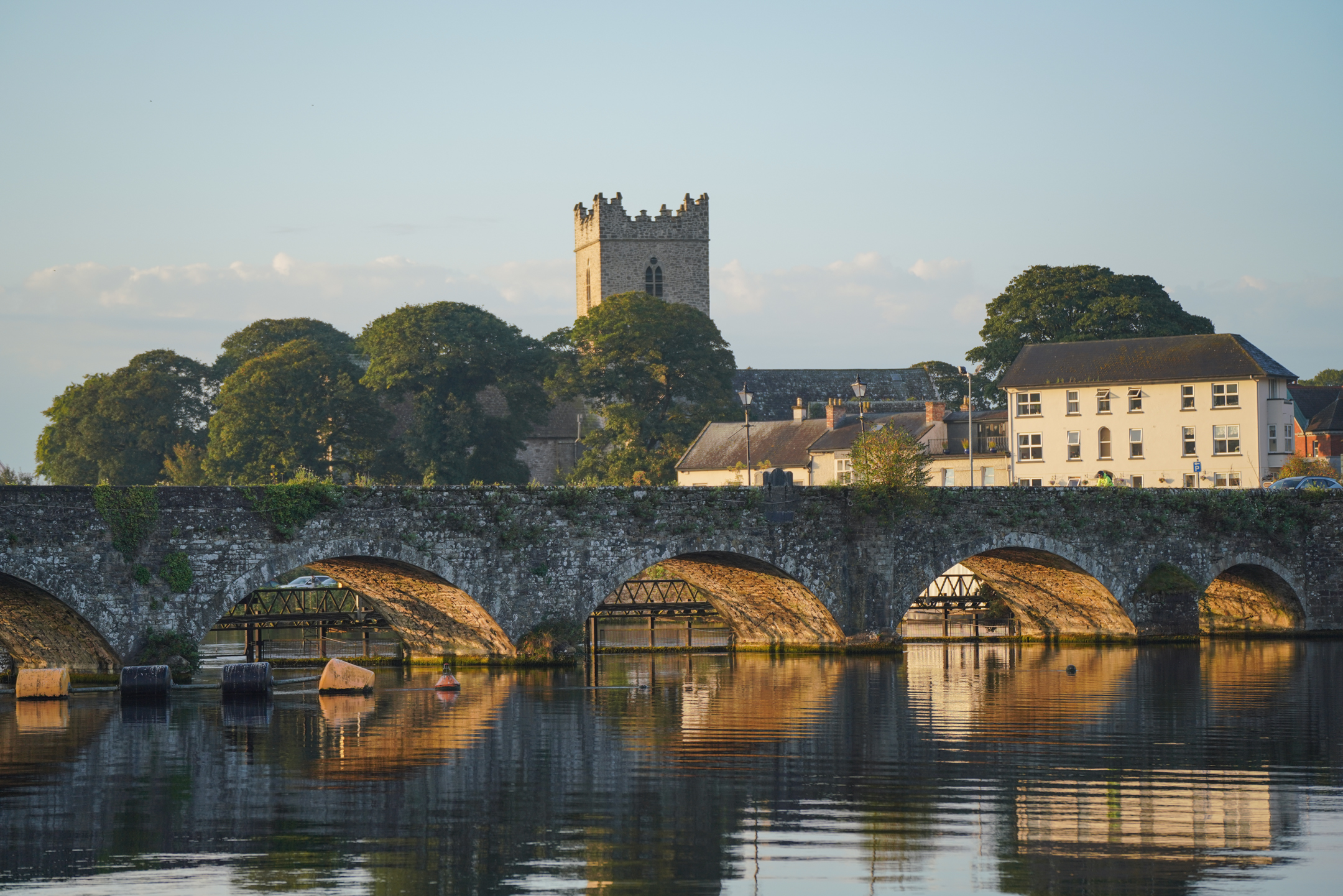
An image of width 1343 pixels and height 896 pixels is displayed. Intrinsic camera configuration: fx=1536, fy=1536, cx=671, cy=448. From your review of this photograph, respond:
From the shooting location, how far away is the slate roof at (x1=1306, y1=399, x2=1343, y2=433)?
89.5m

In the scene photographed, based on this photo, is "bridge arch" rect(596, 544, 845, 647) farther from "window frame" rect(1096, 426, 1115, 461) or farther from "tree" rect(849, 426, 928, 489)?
"window frame" rect(1096, 426, 1115, 461)

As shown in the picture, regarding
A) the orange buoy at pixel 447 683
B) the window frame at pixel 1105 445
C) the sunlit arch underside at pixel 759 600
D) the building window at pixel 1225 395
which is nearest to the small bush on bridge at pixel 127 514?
the orange buoy at pixel 447 683

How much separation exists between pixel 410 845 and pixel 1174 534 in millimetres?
34130

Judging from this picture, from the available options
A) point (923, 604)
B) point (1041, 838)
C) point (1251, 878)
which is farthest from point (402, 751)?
point (923, 604)

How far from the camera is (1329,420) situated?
90.3m

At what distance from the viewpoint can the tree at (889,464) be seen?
39969mm

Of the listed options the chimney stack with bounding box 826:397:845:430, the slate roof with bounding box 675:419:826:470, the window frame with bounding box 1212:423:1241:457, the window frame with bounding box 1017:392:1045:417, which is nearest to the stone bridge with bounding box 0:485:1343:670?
the window frame with bounding box 1212:423:1241:457

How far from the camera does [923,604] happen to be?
47000mm

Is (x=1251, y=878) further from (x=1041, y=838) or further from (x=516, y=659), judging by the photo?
(x=516, y=659)

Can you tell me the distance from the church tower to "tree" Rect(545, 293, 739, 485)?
19.0 metres

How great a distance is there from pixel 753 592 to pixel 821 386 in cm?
6384

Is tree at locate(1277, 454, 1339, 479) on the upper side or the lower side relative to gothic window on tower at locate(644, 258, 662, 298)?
lower

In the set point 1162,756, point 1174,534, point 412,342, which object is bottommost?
point 1162,756

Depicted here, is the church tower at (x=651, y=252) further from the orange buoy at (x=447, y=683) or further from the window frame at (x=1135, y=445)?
the orange buoy at (x=447, y=683)
